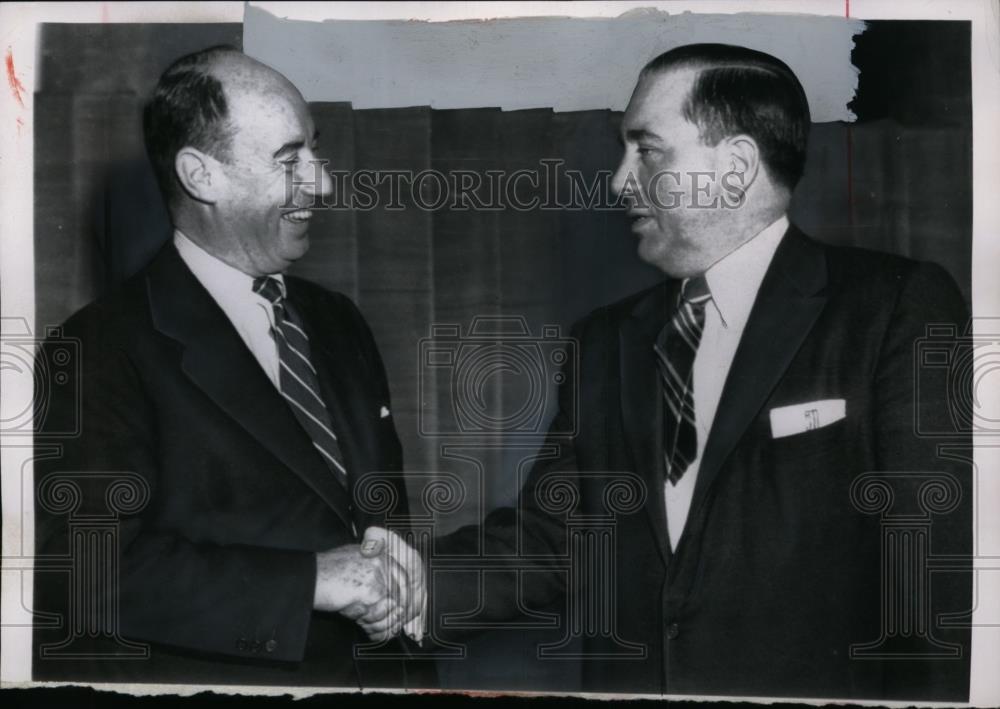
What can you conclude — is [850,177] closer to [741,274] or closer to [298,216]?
[741,274]

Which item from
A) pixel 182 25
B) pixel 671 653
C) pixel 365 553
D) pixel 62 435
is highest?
pixel 182 25

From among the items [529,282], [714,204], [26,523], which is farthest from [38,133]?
[714,204]

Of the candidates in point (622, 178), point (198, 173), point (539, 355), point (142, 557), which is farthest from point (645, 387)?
point (142, 557)

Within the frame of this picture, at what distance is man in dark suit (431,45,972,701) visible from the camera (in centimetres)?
438

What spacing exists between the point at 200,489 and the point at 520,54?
1914mm

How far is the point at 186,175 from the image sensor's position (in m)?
4.52

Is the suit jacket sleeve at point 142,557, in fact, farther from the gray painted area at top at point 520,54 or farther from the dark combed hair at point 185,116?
the gray painted area at top at point 520,54

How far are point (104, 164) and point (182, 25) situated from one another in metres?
0.58

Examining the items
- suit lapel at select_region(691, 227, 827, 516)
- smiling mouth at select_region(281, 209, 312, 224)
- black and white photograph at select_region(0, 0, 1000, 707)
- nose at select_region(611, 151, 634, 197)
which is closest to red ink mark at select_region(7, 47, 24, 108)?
black and white photograph at select_region(0, 0, 1000, 707)

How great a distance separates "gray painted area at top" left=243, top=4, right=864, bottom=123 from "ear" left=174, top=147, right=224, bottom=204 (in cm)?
42

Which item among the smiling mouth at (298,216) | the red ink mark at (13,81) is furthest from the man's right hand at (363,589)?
the red ink mark at (13,81)

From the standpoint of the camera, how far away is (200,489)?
14.5 ft

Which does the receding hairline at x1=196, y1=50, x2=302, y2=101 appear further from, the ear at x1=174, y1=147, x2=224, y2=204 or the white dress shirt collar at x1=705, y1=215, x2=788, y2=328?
the white dress shirt collar at x1=705, y1=215, x2=788, y2=328

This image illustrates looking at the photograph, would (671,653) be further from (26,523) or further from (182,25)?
(182,25)
